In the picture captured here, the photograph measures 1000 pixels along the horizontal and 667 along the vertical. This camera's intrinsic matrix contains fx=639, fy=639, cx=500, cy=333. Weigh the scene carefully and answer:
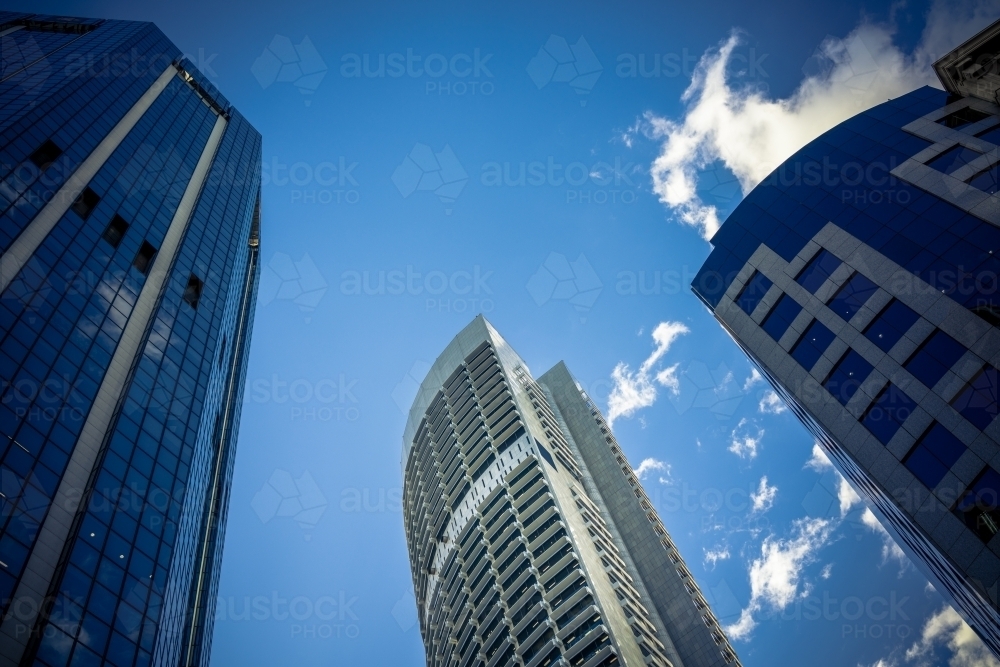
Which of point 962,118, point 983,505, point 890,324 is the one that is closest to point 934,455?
point 983,505

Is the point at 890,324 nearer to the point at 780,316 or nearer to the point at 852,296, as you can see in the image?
the point at 852,296

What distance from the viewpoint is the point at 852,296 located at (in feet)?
127

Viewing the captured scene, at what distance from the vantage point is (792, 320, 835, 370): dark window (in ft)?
129

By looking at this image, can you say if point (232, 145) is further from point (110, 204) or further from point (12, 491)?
point (12, 491)

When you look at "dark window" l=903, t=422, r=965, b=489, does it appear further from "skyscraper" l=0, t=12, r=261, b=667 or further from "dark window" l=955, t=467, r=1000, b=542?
"skyscraper" l=0, t=12, r=261, b=667

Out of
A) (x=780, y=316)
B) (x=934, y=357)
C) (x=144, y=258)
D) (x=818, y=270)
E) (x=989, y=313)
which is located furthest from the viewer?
(x=144, y=258)

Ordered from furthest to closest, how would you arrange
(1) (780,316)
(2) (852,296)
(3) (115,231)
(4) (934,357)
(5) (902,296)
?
(3) (115,231) → (1) (780,316) → (2) (852,296) → (5) (902,296) → (4) (934,357)

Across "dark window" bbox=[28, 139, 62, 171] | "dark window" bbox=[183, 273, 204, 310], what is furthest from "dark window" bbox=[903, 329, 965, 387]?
"dark window" bbox=[28, 139, 62, 171]

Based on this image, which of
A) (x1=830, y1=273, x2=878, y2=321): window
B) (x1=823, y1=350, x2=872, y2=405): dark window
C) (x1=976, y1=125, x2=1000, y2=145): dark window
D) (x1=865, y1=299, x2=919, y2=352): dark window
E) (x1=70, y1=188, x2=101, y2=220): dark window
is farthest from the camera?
(x1=70, y1=188, x2=101, y2=220): dark window

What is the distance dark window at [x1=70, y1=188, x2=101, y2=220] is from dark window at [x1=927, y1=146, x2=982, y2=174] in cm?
7174

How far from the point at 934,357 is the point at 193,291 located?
246 feet

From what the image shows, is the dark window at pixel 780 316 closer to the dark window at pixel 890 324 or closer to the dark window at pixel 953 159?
the dark window at pixel 890 324

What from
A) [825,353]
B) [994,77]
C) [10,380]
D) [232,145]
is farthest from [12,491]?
[232,145]

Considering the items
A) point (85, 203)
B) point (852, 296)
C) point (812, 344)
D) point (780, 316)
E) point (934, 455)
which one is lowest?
point (934, 455)
